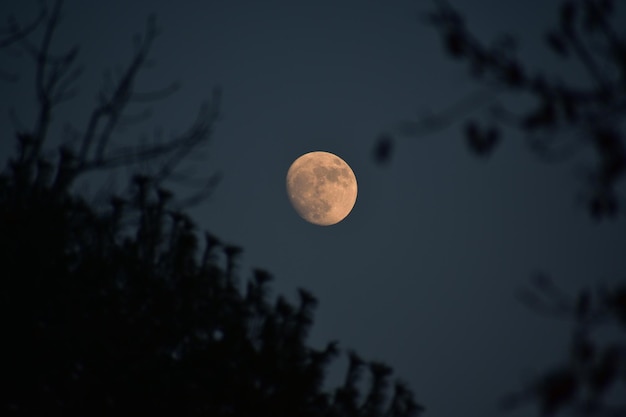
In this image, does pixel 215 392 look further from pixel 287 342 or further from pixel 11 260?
pixel 11 260

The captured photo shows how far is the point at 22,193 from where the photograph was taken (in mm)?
9414

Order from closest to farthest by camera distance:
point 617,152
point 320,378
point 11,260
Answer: point 617,152, point 11,260, point 320,378

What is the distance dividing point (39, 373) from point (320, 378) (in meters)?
4.42

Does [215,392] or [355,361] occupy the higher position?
[355,361]

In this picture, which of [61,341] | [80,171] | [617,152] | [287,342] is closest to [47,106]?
[80,171]

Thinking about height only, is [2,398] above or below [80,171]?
below

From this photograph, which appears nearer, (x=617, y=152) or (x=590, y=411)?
(x=590, y=411)

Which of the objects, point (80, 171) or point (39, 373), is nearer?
point (80, 171)

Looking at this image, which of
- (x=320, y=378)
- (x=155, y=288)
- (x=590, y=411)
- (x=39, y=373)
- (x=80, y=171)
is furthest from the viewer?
(x=320, y=378)

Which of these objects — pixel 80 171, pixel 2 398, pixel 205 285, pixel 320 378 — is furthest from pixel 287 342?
pixel 80 171

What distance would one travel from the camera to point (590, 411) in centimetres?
291

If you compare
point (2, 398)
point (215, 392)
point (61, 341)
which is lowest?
point (2, 398)

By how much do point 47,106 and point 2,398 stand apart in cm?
551

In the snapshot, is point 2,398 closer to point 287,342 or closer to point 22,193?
point 22,193
